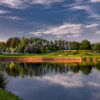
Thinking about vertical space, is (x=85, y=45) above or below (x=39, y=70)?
above

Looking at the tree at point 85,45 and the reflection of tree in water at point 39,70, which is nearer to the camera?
the reflection of tree in water at point 39,70

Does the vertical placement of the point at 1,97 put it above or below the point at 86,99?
above

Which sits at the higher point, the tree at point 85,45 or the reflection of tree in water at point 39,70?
the tree at point 85,45

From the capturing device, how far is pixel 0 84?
18.3 m

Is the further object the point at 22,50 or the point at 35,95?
the point at 22,50

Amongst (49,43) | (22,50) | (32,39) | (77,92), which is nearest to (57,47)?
(49,43)

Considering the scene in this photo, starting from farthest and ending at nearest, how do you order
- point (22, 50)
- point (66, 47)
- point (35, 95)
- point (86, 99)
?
point (66, 47) → point (22, 50) → point (35, 95) → point (86, 99)

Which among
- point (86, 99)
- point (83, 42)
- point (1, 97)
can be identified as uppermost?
point (83, 42)

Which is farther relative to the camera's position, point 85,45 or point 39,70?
point 85,45

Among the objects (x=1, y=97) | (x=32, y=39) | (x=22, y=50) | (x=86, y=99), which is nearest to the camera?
(x=1, y=97)

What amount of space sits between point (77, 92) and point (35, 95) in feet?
16.9

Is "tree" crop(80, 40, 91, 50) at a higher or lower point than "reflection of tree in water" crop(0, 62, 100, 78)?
higher

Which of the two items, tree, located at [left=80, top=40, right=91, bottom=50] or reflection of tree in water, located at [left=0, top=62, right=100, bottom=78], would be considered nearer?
reflection of tree in water, located at [left=0, top=62, right=100, bottom=78]

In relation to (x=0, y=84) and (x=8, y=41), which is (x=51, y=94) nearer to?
(x=0, y=84)
